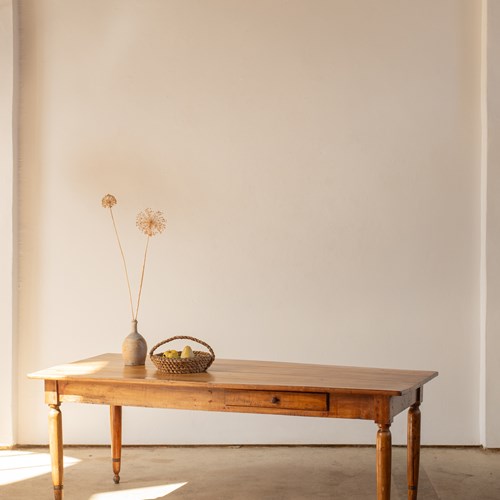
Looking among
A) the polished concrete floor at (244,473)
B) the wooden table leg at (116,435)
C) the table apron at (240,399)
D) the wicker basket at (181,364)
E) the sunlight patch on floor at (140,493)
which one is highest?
the wicker basket at (181,364)

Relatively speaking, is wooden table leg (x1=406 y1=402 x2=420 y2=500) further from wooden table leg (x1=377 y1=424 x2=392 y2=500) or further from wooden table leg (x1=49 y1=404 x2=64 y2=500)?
wooden table leg (x1=49 y1=404 x2=64 y2=500)

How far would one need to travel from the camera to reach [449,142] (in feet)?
17.6

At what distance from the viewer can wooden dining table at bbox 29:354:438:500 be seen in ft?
11.6

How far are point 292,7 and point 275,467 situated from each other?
2.90 m

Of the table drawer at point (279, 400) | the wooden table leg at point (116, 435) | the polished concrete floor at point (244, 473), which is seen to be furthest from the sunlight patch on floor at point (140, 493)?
the table drawer at point (279, 400)

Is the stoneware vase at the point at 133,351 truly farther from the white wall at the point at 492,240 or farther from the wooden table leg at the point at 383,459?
the white wall at the point at 492,240

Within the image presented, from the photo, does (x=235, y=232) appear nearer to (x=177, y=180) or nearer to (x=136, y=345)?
(x=177, y=180)

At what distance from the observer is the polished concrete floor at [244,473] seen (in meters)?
4.33

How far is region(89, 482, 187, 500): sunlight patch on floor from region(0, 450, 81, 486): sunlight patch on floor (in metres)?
0.60

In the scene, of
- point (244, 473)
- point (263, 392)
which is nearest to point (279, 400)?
point (263, 392)

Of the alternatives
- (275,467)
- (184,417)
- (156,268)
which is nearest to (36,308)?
(156,268)

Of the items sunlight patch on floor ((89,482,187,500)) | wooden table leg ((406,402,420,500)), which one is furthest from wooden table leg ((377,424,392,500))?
sunlight patch on floor ((89,482,187,500))

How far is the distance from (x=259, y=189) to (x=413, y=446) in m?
2.10

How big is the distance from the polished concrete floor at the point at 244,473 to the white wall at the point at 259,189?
20 cm
